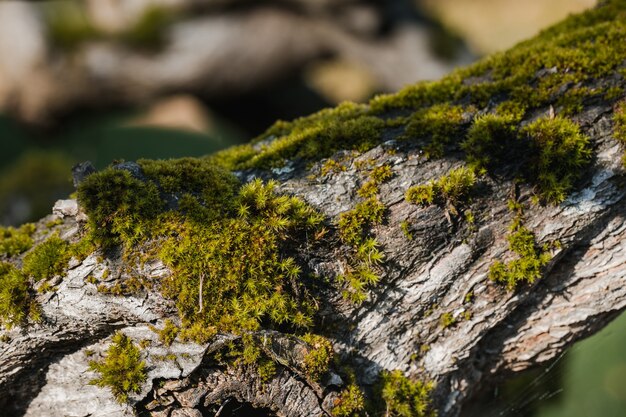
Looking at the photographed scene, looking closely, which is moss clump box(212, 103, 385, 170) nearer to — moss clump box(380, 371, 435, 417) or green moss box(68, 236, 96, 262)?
green moss box(68, 236, 96, 262)

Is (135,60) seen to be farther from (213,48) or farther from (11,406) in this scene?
(11,406)

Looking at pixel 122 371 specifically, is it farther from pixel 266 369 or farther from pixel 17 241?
pixel 17 241

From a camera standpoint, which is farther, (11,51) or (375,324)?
(11,51)

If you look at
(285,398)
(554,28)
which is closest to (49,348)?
(285,398)

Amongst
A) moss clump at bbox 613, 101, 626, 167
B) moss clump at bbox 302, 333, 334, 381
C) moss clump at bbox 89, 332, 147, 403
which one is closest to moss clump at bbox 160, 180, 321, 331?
moss clump at bbox 302, 333, 334, 381

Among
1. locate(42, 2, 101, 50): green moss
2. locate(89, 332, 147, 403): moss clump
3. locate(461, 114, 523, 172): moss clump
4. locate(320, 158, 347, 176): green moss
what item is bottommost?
locate(89, 332, 147, 403): moss clump

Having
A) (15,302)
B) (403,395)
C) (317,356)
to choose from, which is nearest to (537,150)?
(403,395)
